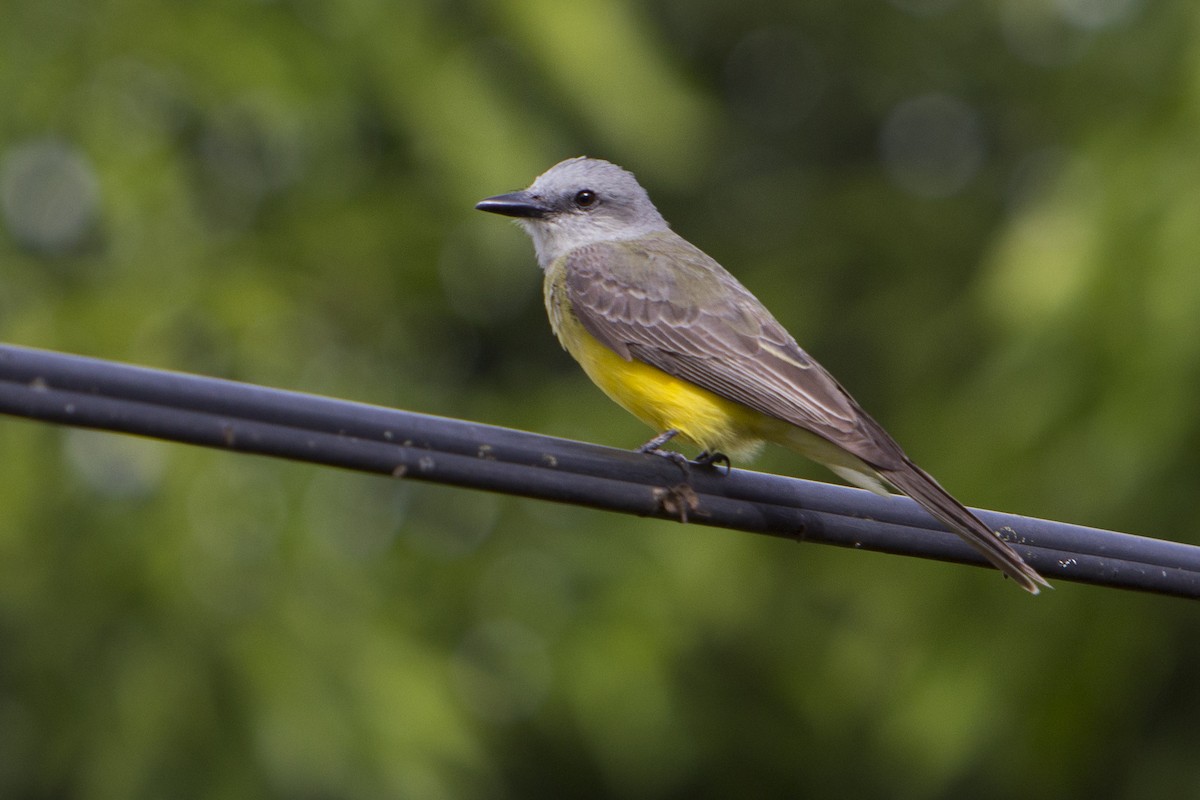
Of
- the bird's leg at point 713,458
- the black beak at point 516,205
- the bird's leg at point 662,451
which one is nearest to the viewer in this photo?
the bird's leg at point 662,451

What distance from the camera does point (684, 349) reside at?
18.0 ft

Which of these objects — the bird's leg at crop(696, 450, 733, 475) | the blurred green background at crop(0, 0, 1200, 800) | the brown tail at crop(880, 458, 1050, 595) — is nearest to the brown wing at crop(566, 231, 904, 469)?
the bird's leg at crop(696, 450, 733, 475)

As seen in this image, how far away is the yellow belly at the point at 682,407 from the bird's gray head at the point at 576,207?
949 millimetres

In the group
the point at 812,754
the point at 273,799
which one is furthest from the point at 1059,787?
the point at 273,799

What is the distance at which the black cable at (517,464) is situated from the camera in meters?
2.82

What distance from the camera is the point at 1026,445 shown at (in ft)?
21.7

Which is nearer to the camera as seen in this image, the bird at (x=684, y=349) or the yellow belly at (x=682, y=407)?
the bird at (x=684, y=349)

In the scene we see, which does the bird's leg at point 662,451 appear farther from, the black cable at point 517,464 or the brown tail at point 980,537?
the brown tail at point 980,537

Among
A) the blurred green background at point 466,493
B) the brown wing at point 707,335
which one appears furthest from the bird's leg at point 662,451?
the blurred green background at point 466,493

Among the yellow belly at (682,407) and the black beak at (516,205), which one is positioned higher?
the black beak at (516,205)

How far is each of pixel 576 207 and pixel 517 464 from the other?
11.1 ft

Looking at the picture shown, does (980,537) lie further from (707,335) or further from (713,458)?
(707,335)

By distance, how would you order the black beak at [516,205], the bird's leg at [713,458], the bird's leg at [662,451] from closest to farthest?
the bird's leg at [662,451] → the bird's leg at [713,458] → the black beak at [516,205]

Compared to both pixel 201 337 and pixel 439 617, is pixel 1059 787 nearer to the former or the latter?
pixel 439 617
